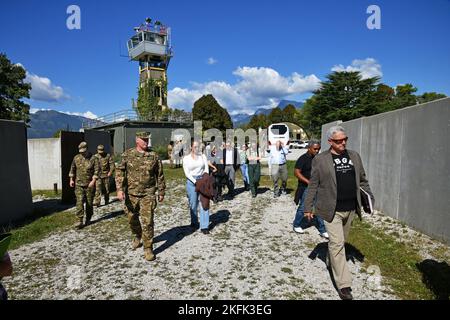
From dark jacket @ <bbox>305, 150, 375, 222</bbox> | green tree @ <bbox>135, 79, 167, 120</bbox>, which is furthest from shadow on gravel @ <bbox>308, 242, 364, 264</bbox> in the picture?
green tree @ <bbox>135, 79, 167, 120</bbox>

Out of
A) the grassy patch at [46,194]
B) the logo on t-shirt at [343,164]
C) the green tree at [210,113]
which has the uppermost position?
the green tree at [210,113]

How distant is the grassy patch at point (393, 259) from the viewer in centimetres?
379

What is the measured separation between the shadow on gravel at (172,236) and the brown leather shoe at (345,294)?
3.08 meters

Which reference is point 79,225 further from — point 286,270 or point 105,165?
point 286,270

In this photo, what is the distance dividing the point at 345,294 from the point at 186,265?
234 centimetres

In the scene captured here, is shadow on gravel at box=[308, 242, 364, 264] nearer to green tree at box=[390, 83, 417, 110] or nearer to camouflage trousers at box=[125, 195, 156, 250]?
camouflage trousers at box=[125, 195, 156, 250]

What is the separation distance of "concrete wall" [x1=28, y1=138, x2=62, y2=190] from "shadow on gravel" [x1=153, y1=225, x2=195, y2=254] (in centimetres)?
891

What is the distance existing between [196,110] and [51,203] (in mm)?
42741

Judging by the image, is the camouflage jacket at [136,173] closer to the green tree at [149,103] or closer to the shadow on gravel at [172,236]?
the shadow on gravel at [172,236]

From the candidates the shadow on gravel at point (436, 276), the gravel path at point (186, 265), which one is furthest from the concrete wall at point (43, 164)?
the shadow on gravel at point (436, 276)

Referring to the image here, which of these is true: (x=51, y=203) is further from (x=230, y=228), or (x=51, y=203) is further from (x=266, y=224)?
(x=266, y=224)

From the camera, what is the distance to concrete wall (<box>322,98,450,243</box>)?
17.7 ft

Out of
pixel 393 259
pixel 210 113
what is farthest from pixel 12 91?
pixel 393 259

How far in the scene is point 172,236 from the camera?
6.17 meters
